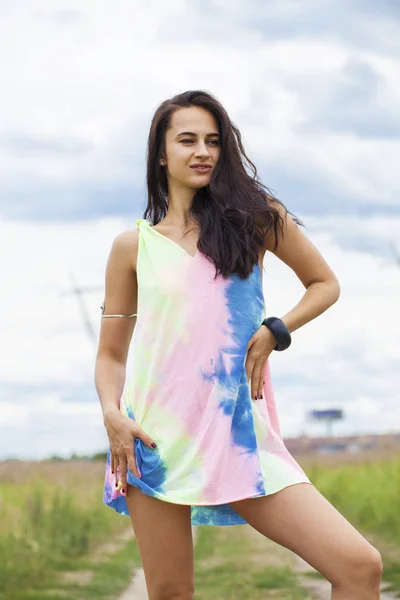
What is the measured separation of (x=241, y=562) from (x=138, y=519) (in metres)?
8.25

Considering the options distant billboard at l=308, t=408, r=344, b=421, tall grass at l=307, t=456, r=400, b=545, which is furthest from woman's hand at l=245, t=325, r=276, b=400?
distant billboard at l=308, t=408, r=344, b=421

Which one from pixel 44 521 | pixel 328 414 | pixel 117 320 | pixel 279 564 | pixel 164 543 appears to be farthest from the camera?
pixel 328 414

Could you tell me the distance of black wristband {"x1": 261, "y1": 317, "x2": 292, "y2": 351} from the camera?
402 centimetres

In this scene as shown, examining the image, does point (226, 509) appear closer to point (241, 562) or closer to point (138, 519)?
point (138, 519)

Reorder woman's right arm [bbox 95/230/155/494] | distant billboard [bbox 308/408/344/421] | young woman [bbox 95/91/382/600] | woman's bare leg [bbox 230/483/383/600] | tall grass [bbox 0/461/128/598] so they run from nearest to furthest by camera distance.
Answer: woman's bare leg [bbox 230/483/383/600] < young woman [bbox 95/91/382/600] < woman's right arm [bbox 95/230/155/494] < tall grass [bbox 0/461/128/598] < distant billboard [bbox 308/408/344/421]

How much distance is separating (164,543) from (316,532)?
570 millimetres

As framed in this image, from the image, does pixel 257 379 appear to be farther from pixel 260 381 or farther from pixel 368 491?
pixel 368 491

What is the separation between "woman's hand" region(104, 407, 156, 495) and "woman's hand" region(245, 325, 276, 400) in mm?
396

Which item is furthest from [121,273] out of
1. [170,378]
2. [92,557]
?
[92,557]

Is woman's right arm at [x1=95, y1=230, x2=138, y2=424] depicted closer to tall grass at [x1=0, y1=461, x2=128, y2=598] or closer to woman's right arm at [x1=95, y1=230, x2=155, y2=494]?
woman's right arm at [x1=95, y1=230, x2=155, y2=494]

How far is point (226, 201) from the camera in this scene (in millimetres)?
4152

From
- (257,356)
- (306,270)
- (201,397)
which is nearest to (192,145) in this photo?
(306,270)

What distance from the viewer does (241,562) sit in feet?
39.4

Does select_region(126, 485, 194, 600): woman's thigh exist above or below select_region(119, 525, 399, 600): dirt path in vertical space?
above
